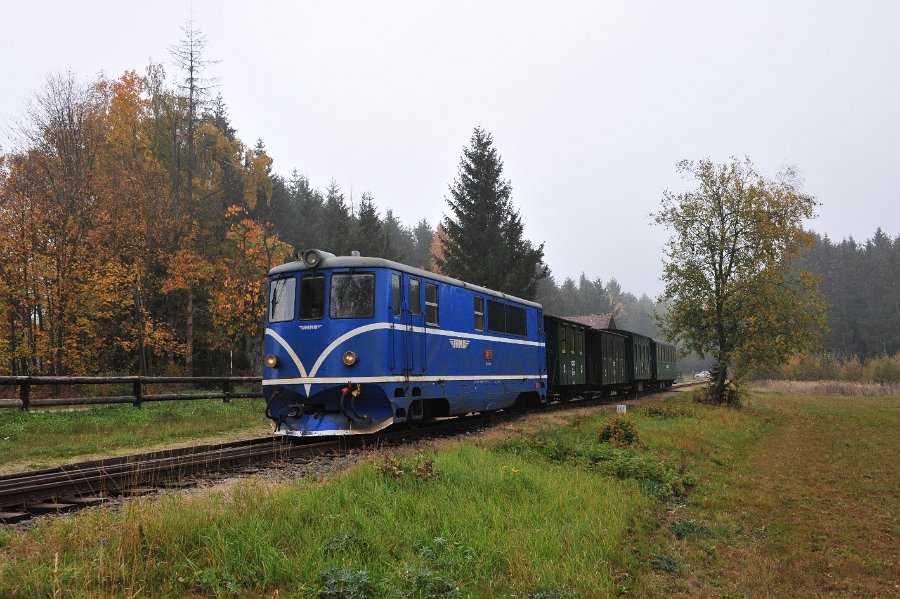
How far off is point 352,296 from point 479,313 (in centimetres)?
432

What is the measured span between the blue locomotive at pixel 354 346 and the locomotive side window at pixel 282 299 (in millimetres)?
20

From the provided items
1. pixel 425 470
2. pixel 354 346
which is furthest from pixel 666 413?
pixel 425 470

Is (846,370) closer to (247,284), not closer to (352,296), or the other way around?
(247,284)

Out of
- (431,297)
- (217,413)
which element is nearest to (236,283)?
(217,413)

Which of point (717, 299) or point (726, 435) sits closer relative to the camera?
point (726, 435)

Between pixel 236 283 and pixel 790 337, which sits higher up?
pixel 236 283

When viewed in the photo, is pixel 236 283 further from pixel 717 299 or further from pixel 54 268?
pixel 717 299

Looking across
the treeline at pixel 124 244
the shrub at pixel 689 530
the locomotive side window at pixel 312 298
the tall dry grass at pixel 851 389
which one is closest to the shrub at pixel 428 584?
the shrub at pixel 689 530

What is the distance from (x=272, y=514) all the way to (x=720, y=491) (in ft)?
22.9

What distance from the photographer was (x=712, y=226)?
990 inches

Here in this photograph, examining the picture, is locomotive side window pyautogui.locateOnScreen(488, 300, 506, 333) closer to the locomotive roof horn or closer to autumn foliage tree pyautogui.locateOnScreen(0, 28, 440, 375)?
the locomotive roof horn

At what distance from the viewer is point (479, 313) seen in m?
14.1

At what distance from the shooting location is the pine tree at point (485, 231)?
37.1 meters

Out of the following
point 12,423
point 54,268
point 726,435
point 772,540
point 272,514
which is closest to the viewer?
point 272,514
